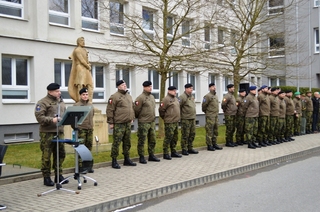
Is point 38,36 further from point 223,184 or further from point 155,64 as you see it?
point 223,184

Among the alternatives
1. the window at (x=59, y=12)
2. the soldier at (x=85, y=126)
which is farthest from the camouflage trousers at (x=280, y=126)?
the window at (x=59, y=12)

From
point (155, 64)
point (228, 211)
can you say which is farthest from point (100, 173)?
point (155, 64)

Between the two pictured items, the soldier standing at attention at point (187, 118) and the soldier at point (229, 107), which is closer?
the soldier standing at attention at point (187, 118)

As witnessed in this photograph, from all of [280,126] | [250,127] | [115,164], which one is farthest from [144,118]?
[280,126]

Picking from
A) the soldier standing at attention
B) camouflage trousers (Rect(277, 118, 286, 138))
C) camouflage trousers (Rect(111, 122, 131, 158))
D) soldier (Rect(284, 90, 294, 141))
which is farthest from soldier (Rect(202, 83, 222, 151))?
soldier (Rect(284, 90, 294, 141))

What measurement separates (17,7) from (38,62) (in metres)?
2.45

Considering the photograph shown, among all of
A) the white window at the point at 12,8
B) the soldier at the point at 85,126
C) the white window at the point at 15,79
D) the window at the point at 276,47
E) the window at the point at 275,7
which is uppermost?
the window at the point at 275,7

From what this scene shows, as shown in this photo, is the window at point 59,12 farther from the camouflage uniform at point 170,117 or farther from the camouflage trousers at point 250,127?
the camouflage trousers at point 250,127

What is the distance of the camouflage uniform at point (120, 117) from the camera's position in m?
10.3

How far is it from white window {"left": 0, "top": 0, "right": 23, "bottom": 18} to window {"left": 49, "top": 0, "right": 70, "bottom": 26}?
155 centimetres

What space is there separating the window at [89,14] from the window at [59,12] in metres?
0.92

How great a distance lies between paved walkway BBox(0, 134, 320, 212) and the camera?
22.6ft

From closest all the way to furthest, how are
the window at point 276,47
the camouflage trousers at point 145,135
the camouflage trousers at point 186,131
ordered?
the camouflage trousers at point 145,135
the camouflage trousers at point 186,131
the window at point 276,47

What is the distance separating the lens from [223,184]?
9086 mm
